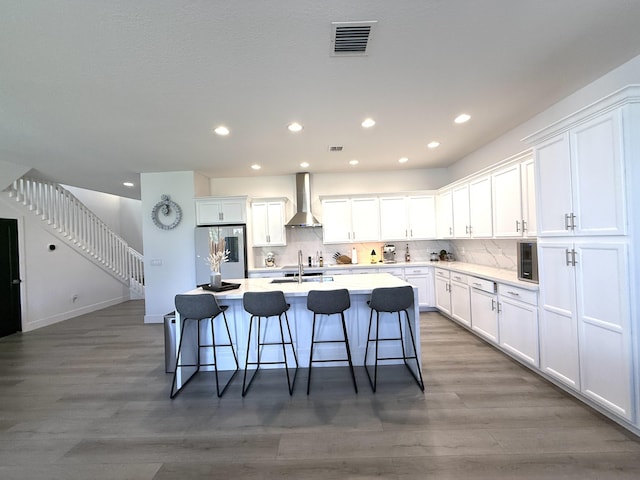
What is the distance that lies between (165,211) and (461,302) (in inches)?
212

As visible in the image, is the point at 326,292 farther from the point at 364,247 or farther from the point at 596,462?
the point at 364,247

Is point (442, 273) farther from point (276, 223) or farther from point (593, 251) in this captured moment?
point (276, 223)

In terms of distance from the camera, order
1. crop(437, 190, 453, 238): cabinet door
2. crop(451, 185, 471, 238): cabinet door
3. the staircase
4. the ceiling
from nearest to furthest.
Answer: the ceiling
crop(451, 185, 471, 238): cabinet door
crop(437, 190, 453, 238): cabinet door
the staircase

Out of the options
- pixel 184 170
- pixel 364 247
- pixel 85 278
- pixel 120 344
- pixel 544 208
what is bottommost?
pixel 120 344

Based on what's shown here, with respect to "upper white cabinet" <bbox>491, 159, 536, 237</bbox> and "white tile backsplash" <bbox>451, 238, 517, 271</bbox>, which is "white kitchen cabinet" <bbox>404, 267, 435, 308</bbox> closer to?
"white tile backsplash" <bbox>451, 238, 517, 271</bbox>

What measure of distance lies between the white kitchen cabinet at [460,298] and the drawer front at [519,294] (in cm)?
77

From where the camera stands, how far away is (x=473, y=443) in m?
1.94

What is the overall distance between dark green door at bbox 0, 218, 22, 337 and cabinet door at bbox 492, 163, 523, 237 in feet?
26.4

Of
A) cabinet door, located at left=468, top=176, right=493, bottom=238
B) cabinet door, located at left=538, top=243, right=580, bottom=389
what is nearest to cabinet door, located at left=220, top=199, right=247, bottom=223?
cabinet door, located at left=468, top=176, right=493, bottom=238

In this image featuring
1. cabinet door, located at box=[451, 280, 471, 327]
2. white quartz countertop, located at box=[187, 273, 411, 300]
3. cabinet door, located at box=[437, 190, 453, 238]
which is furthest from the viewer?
cabinet door, located at box=[437, 190, 453, 238]

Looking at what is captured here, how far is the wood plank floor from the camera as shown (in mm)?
1784

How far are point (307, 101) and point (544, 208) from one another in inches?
99.0

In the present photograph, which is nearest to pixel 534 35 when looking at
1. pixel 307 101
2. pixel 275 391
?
pixel 307 101

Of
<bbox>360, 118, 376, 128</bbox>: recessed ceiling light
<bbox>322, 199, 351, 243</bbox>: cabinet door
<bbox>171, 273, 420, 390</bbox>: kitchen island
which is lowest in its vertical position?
<bbox>171, 273, 420, 390</bbox>: kitchen island
